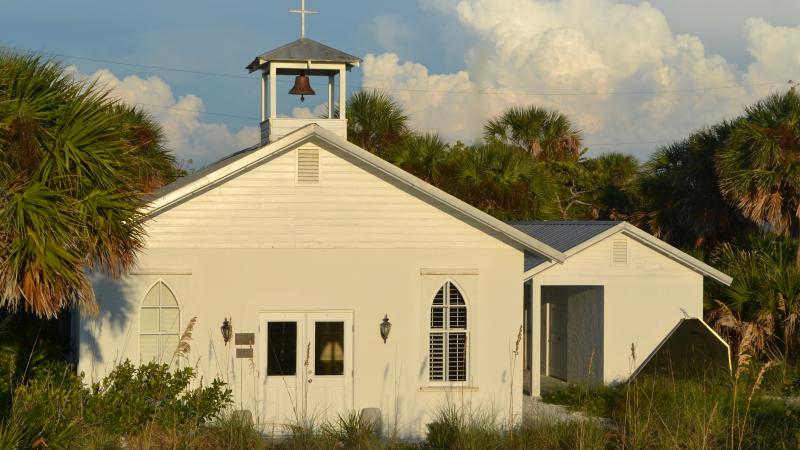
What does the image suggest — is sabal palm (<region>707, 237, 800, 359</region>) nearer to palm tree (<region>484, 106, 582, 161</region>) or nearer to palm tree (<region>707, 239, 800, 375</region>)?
palm tree (<region>707, 239, 800, 375</region>)

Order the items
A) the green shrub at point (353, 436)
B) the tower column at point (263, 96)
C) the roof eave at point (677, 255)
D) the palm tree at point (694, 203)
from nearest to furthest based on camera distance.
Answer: the green shrub at point (353, 436)
the tower column at point (263, 96)
the roof eave at point (677, 255)
the palm tree at point (694, 203)

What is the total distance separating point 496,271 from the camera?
63.1ft

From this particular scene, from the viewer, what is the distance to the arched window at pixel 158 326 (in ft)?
59.9

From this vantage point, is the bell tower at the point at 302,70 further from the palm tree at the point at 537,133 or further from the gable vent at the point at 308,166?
the palm tree at the point at 537,133

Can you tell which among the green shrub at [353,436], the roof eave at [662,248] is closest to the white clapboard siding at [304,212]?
the green shrub at [353,436]

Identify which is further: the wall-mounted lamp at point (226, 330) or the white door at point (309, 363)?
the white door at point (309, 363)

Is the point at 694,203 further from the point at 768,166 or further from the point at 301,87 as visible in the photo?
the point at 301,87

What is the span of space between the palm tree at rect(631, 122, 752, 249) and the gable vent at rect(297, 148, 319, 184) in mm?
12056

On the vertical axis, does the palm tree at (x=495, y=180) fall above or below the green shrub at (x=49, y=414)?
above

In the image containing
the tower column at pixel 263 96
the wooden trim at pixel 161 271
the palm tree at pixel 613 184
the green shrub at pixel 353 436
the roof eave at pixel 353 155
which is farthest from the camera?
the palm tree at pixel 613 184

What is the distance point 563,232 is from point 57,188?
1560cm

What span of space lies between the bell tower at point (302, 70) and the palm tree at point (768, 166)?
10.1 meters

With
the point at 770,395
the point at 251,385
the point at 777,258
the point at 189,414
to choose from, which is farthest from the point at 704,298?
the point at 189,414

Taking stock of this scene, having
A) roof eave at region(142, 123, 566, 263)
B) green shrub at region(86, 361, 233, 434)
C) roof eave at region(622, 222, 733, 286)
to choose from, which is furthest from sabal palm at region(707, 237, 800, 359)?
green shrub at region(86, 361, 233, 434)
